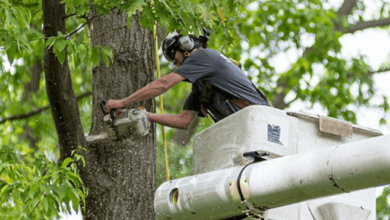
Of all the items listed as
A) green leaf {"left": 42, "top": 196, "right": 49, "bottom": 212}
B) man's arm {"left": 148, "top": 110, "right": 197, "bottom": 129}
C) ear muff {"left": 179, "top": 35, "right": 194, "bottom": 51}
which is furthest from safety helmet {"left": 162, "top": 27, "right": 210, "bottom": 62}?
green leaf {"left": 42, "top": 196, "right": 49, "bottom": 212}

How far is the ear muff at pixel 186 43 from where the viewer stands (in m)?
4.32

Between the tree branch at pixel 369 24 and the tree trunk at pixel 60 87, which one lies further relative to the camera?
the tree branch at pixel 369 24

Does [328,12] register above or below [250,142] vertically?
above

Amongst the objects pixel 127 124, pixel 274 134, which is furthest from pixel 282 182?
pixel 127 124

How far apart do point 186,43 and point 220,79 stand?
484mm

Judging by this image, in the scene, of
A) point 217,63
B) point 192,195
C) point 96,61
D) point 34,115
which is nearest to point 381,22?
point 34,115

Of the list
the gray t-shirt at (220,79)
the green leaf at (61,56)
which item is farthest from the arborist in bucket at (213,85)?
the green leaf at (61,56)

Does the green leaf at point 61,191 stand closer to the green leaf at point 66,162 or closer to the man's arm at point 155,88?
the green leaf at point 66,162

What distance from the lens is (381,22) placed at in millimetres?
9039

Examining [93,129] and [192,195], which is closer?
[192,195]

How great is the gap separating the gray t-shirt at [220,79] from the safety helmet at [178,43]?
0.28 m

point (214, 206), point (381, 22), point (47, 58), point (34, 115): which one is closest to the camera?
point (214, 206)

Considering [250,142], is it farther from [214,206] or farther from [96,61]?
[96,61]

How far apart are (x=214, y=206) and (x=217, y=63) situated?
1.45 metres
